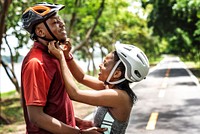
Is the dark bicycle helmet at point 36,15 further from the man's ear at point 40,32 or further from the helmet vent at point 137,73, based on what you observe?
the helmet vent at point 137,73

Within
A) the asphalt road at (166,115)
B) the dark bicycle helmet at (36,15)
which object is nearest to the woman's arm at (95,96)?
the dark bicycle helmet at (36,15)

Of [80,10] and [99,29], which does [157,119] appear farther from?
[99,29]

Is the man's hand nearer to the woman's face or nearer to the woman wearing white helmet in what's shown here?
the woman wearing white helmet

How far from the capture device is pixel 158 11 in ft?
106

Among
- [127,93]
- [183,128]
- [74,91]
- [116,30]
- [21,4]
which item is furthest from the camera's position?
[116,30]

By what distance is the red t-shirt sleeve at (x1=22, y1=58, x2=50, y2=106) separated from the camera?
2199mm

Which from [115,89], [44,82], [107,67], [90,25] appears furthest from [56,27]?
[90,25]

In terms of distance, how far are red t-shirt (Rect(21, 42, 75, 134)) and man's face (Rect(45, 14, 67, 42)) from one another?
0.13 meters

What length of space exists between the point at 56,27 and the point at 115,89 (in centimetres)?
67

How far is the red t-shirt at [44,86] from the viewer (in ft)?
7.25

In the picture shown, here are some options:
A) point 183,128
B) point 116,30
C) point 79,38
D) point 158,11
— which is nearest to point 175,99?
point 183,128

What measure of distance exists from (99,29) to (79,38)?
300 cm

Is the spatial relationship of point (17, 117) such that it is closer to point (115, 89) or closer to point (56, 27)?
point (115, 89)

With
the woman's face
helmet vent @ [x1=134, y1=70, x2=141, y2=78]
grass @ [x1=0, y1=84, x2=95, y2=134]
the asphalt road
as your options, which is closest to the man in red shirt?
the woman's face
